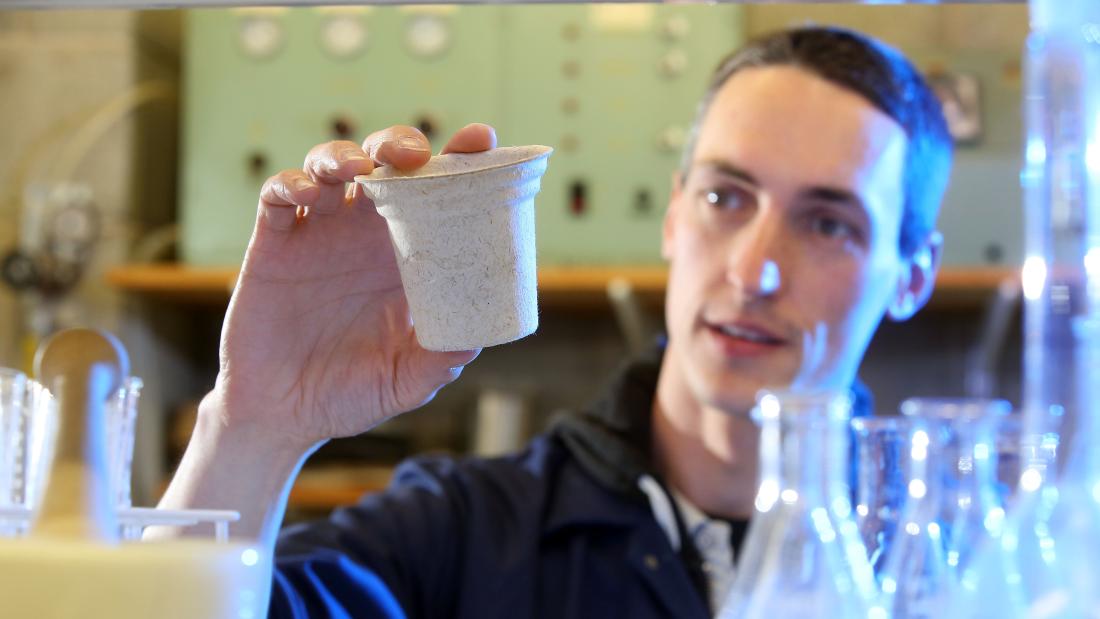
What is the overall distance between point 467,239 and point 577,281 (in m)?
2.11

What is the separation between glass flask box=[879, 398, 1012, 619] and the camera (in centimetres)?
60

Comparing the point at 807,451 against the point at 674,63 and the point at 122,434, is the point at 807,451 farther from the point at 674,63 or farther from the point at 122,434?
the point at 674,63

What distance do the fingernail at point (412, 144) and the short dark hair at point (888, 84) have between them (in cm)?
88

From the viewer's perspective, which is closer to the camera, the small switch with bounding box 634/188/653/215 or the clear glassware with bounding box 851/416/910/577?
the clear glassware with bounding box 851/416/910/577

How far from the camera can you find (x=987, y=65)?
9.18 ft

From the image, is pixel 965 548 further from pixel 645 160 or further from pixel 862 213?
pixel 645 160

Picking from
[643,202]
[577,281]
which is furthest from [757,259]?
[643,202]

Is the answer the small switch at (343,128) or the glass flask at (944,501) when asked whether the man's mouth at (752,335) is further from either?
the small switch at (343,128)

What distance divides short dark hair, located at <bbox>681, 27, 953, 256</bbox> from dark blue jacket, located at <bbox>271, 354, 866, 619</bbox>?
0.40 meters

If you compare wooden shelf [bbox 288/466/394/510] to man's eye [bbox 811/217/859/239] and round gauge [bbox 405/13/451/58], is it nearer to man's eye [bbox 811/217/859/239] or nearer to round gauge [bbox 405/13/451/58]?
round gauge [bbox 405/13/451/58]

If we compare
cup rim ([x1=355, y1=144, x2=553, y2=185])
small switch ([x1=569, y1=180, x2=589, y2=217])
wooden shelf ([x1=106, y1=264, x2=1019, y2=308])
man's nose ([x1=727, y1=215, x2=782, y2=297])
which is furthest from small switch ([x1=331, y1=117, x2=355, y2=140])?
cup rim ([x1=355, y1=144, x2=553, y2=185])

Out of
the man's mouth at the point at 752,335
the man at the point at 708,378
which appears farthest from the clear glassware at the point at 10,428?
the man's mouth at the point at 752,335

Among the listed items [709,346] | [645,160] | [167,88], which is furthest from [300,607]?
[167,88]

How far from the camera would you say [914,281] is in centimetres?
152
